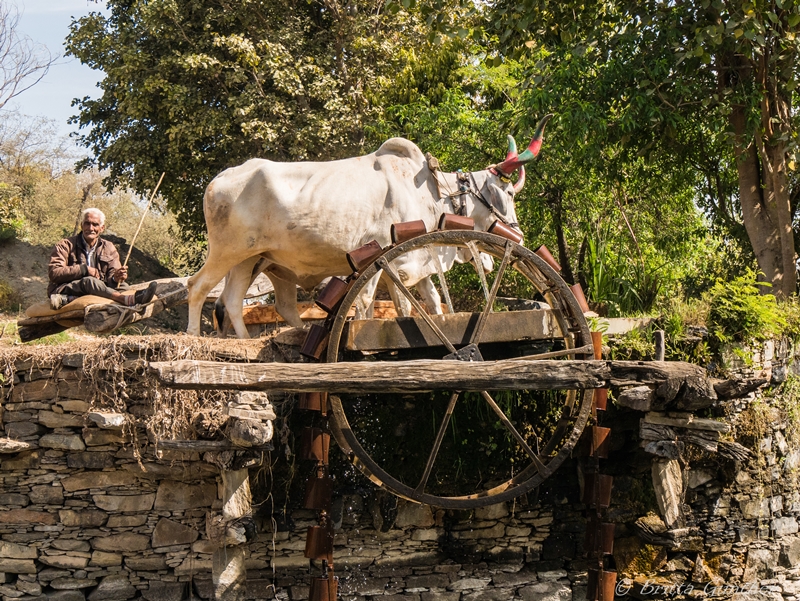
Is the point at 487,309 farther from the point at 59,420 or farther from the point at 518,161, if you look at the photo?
the point at 59,420

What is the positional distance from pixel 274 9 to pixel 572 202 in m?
5.24

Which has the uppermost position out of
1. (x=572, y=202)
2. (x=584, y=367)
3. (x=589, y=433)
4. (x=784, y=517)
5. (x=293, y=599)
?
(x=572, y=202)

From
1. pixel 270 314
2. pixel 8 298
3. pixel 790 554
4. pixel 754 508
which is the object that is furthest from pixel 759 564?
pixel 8 298

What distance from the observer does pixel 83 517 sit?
→ 8.40 meters

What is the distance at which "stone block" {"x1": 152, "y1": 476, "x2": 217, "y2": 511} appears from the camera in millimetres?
8391

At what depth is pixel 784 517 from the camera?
9.62 metres

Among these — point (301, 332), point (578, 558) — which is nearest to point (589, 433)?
point (578, 558)

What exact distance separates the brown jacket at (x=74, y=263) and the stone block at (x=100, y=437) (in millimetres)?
1349

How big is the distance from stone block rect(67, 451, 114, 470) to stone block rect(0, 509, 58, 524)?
47cm

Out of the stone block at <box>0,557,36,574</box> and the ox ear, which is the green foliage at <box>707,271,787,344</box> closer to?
the ox ear

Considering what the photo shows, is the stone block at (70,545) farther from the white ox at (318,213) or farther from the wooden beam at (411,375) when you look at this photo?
the wooden beam at (411,375)

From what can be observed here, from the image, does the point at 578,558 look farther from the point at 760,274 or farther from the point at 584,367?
the point at 760,274

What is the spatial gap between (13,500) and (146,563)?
1272mm

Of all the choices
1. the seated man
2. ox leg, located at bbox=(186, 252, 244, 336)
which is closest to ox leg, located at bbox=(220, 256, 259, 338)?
ox leg, located at bbox=(186, 252, 244, 336)
